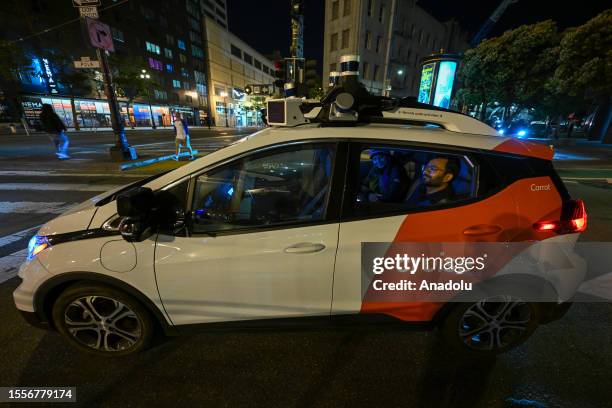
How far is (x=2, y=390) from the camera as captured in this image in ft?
5.97

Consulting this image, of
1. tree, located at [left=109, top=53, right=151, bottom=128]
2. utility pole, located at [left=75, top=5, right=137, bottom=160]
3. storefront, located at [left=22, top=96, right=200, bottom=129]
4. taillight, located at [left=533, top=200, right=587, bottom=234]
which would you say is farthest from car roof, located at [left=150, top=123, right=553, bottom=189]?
tree, located at [left=109, top=53, right=151, bottom=128]

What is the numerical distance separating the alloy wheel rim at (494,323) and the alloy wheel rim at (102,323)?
7.98ft

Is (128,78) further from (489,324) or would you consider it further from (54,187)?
(489,324)

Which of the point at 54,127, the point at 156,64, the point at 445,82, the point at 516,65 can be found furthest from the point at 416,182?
the point at 156,64

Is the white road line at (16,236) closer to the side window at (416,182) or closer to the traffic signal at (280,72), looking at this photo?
the side window at (416,182)

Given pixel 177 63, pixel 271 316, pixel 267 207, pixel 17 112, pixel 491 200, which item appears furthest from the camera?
pixel 177 63

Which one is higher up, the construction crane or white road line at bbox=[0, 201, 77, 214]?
the construction crane

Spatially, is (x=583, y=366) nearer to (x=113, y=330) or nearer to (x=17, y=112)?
(x=113, y=330)

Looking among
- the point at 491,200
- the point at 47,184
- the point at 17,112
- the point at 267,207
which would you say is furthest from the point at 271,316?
the point at 17,112

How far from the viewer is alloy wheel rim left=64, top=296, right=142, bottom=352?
6.50 feet

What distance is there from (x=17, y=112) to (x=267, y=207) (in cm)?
3796

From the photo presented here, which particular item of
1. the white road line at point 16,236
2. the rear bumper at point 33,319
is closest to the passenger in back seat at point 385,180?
the rear bumper at point 33,319

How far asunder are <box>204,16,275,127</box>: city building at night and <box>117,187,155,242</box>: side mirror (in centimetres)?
5575

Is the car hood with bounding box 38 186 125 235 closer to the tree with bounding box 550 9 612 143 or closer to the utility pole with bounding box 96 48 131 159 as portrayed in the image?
the utility pole with bounding box 96 48 131 159
